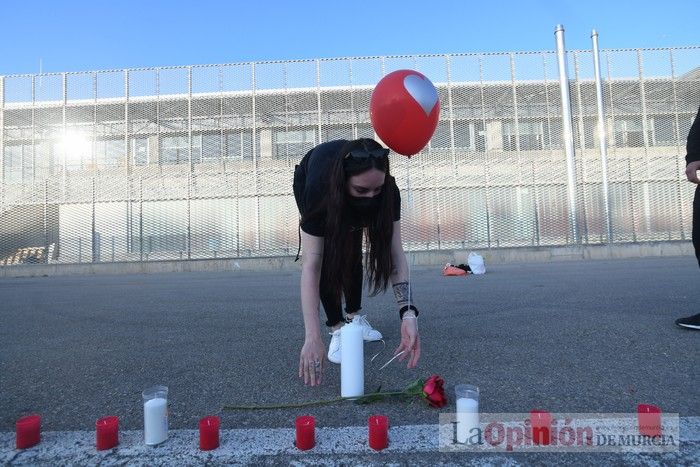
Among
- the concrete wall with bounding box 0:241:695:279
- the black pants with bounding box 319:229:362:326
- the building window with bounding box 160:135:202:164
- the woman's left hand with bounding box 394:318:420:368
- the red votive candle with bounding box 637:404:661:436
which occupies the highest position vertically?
the building window with bounding box 160:135:202:164

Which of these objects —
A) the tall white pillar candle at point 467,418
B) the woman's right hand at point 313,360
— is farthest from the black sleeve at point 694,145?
the woman's right hand at point 313,360

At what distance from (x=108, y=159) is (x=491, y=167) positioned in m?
Result: 17.0

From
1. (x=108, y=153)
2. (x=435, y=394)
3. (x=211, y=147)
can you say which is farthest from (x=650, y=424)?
(x=108, y=153)

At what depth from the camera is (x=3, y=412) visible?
1.87 meters

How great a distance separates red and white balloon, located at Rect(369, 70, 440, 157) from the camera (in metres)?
2.34

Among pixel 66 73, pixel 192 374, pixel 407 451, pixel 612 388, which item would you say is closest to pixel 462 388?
pixel 407 451

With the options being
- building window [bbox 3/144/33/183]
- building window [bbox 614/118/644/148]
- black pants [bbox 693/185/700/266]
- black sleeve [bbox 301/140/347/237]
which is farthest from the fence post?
building window [bbox 3/144/33/183]

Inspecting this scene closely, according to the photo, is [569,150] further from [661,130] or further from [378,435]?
[378,435]

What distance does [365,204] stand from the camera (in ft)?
7.05

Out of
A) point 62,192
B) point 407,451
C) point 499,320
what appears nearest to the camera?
point 407,451

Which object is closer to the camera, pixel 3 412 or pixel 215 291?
pixel 3 412

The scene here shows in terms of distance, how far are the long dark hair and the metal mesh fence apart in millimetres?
12406

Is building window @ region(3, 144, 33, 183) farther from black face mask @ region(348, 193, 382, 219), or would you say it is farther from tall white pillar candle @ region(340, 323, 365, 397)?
tall white pillar candle @ region(340, 323, 365, 397)

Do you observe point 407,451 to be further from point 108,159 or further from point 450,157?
point 108,159
